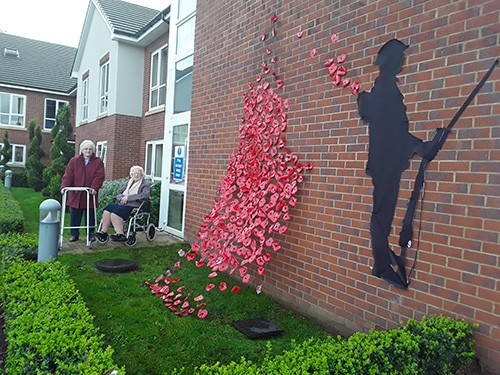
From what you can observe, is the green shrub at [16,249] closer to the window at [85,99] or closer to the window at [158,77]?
the window at [158,77]

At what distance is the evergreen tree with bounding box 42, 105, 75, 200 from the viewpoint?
13.6 metres

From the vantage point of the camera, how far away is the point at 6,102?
2445 centimetres

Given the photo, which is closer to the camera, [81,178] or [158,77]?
[81,178]

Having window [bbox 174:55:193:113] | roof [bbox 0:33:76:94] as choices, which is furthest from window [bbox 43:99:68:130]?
window [bbox 174:55:193:113]

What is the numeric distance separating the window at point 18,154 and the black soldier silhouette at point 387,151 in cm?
2591

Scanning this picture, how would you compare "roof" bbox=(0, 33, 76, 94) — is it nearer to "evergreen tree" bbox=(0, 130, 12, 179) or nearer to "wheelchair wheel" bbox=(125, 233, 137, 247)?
"evergreen tree" bbox=(0, 130, 12, 179)

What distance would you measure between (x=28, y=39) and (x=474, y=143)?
34.5 metres

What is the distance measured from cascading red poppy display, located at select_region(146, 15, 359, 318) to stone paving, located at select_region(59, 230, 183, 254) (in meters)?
1.92

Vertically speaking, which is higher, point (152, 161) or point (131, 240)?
point (152, 161)

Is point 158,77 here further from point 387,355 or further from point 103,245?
point 387,355

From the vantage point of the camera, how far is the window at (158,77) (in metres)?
11.7

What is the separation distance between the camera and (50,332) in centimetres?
275

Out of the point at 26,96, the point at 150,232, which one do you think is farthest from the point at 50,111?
the point at 150,232

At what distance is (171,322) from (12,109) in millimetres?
25248
